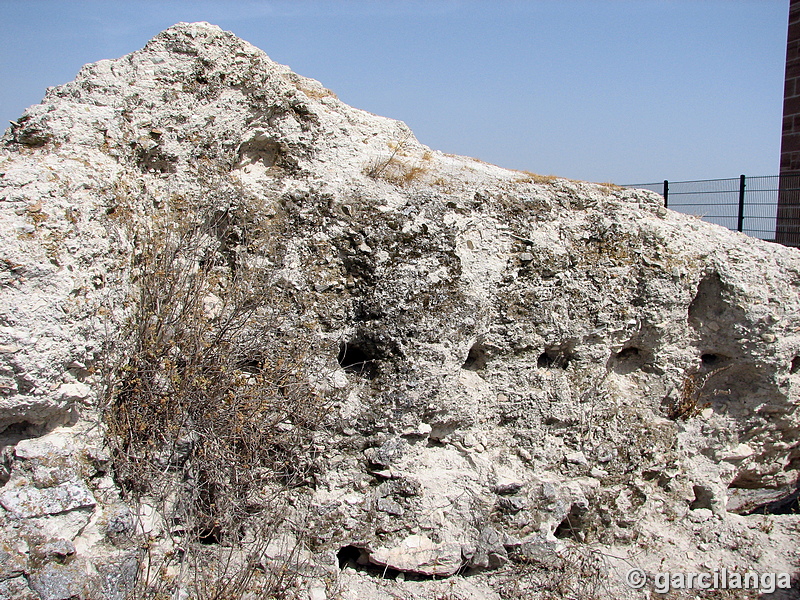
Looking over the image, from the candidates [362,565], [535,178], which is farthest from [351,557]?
[535,178]

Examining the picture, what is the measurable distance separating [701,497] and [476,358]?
2.01 metres

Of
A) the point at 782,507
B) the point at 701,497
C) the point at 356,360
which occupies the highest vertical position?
the point at 356,360

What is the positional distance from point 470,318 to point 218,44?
90.4 inches

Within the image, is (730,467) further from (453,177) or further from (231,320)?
(231,320)

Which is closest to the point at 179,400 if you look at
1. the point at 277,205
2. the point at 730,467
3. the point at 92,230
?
the point at 92,230

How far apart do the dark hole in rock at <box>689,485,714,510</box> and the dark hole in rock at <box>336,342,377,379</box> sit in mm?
2523

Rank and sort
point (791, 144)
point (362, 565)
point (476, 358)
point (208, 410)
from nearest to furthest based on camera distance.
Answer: point (208, 410) < point (362, 565) < point (476, 358) < point (791, 144)

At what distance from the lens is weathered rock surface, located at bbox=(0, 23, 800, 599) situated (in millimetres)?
2734

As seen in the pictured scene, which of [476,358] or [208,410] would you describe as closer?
[208,410]

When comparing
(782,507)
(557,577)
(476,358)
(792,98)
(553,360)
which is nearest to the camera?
(557,577)

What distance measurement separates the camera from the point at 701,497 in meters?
4.20

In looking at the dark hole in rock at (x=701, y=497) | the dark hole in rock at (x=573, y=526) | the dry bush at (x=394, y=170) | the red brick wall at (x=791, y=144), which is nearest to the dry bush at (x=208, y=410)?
the dry bush at (x=394, y=170)

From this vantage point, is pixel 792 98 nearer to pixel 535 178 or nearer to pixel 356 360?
pixel 535 178

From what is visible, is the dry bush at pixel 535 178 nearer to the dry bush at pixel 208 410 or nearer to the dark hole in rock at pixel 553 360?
the dark hole in rock at pixel 553 360
